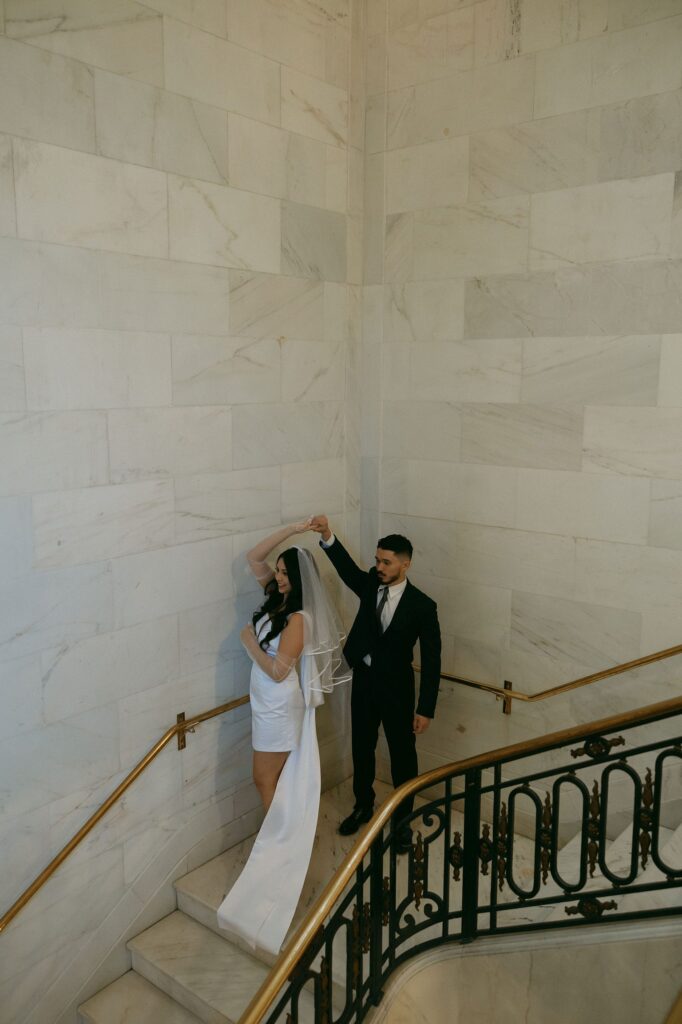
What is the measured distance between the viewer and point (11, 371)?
454 centimetres

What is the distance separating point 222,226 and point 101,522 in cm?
211

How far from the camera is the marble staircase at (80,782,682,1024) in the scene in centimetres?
502

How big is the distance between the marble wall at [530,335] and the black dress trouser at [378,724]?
25.8 inches

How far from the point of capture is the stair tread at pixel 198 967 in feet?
16.7

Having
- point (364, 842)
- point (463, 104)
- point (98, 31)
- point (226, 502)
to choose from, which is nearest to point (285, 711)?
point (226, 502)

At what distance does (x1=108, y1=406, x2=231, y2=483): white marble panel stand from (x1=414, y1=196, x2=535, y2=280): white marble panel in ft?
6.43

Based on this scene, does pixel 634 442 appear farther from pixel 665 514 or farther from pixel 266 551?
pixel 266 551

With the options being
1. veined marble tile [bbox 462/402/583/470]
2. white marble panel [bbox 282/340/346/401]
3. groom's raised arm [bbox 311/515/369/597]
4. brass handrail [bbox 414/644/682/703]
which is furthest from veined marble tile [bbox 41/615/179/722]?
veined marble tile [bbox 462/402/583/470]

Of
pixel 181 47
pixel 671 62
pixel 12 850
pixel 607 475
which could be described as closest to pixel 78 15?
pixel 181 47

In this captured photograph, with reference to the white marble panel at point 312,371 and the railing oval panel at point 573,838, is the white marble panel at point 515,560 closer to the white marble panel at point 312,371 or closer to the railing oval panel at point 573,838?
the railing oval panel at point 573,838

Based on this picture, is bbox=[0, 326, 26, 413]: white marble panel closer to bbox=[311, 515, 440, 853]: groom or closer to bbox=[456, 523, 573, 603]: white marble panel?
bbox=[311, 515, 440, 853]: groom

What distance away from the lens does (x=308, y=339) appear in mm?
6312

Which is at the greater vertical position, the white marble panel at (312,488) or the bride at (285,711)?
the white marble panel at (312,488)

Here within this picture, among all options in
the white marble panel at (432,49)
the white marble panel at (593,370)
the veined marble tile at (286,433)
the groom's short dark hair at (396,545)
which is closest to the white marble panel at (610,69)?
the white marble panel at (432,49)
